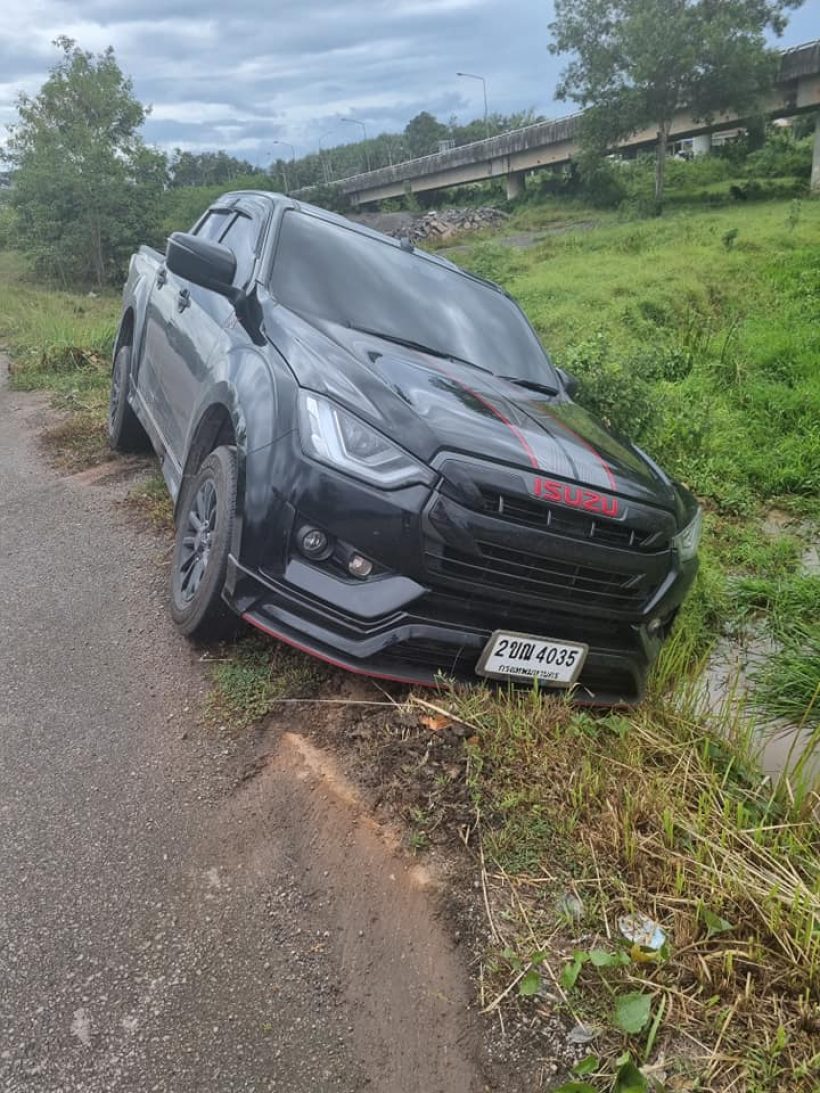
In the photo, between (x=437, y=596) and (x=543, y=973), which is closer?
(x=543, y=973)

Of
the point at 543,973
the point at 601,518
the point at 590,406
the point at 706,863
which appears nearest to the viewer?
the point at 543,973

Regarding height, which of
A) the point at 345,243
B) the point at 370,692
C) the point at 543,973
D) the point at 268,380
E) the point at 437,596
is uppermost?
the point at 345,243

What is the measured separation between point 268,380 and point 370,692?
1.19 meters

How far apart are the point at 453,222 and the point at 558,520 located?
1652 inches

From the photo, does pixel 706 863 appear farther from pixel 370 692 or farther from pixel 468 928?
pixel 370 692

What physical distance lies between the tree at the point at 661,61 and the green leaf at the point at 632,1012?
35.2 meters

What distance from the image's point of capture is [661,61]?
3155 centimetres

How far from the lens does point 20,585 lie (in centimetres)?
393

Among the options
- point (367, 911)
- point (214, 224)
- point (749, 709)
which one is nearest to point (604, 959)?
point (367, 911)

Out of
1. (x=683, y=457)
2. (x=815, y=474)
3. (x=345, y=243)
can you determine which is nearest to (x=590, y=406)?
(x=683, y=457)

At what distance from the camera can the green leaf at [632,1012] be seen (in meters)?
1.86

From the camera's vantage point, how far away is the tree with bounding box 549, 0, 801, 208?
30.9 metres

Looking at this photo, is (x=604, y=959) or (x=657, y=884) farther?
(x=657, y=884)

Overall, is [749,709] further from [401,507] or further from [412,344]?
[412,344]
